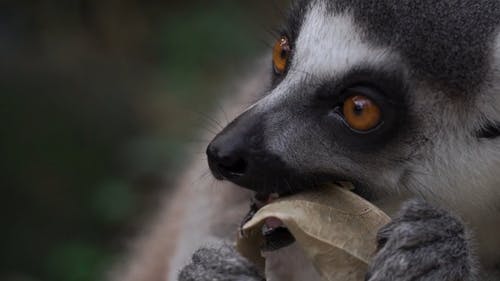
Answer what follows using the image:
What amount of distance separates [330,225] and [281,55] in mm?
657

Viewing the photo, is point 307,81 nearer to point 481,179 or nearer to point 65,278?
point 481,179

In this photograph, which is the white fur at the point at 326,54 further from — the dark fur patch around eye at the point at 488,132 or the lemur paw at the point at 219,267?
the lemur paw at the point at 219,267

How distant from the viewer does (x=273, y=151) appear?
2.80 m

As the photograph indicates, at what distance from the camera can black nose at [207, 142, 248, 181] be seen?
9.09ft

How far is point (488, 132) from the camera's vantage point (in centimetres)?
288

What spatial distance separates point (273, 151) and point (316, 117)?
0.17 meters

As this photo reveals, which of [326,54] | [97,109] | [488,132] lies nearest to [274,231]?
[326,54]

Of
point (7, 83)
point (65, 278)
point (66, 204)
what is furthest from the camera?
point (7, 83)

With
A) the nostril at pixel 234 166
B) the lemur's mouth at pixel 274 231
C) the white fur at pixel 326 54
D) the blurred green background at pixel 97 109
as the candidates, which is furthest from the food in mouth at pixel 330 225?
the blurred green background at pixel 97 109

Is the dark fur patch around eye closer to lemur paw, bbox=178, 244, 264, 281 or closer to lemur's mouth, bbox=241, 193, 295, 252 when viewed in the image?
lemur's mouth, bbox=241, 193, 295, 252

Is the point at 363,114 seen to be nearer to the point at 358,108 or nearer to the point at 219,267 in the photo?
the point at 358,108

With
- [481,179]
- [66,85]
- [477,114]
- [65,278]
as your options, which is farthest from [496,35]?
[66,85]

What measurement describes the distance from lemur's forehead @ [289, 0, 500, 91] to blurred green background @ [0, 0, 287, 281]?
2.20 meters

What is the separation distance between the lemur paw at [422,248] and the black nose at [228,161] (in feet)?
1.37
